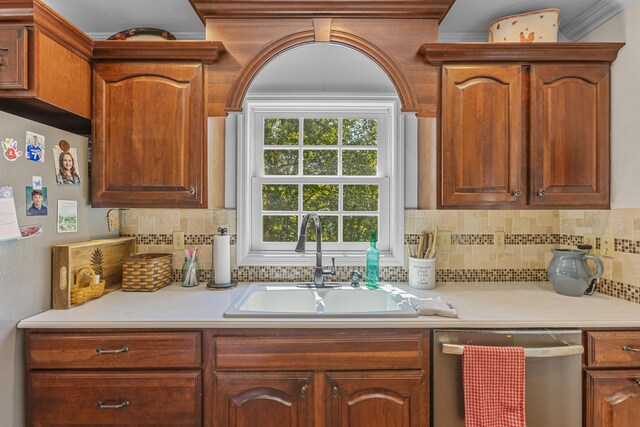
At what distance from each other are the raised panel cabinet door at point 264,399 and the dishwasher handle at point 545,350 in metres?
0.57

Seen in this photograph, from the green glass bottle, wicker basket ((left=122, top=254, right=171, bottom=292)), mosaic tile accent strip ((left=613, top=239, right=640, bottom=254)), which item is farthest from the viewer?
the green glass bottle

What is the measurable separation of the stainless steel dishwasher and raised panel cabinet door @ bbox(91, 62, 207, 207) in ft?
4.55

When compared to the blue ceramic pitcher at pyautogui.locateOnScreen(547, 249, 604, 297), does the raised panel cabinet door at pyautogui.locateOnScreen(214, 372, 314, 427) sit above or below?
below

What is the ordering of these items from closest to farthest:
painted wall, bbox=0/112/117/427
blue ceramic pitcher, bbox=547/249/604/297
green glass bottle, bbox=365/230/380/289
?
painted wall, bbox=0/112/117/427 → blue ceramic pitcher, bbox=547/249/604/297 → green glass bottle, bbox=365/230/380/289

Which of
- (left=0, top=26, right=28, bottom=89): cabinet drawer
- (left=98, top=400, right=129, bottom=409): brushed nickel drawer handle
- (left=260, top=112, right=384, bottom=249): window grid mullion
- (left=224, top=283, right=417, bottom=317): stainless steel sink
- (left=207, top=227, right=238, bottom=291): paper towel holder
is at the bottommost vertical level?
(left=98, top=400, right=129, bottom=409): brushed nickel drawer handle

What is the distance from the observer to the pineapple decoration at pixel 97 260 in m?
1.72

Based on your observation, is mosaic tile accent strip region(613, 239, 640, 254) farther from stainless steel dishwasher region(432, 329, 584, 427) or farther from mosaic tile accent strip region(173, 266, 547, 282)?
stainless steel dishwasher region(432, 329, 584, 427)

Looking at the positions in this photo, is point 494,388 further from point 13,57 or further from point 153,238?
point 13,57

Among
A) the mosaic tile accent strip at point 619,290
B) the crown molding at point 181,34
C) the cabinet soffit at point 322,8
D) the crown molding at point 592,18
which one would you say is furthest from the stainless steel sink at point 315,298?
the crown molding at point 592,18

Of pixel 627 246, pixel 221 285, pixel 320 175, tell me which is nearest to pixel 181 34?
pixel 320 175

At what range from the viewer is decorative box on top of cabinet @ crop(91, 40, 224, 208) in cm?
171

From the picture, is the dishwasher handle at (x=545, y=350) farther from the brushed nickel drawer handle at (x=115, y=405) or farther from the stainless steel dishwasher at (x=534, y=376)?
the brushed nickel drawer handle at (x=115, y=405)

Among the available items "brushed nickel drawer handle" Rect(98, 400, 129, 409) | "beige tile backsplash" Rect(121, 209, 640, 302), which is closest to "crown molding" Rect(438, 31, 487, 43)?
"beige tile backsplash" Rect(121, 209, 640, 302)

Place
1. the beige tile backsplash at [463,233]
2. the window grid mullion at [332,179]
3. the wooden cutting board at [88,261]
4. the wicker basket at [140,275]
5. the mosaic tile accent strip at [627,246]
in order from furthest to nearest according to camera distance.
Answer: the window grid mullion at [332,179] → the beige tile backsplash at [463,233] → the wicker basket at [140,275] → the mosaic tile accent strip at [627,246] → the wooden cutting board at [88,261]
